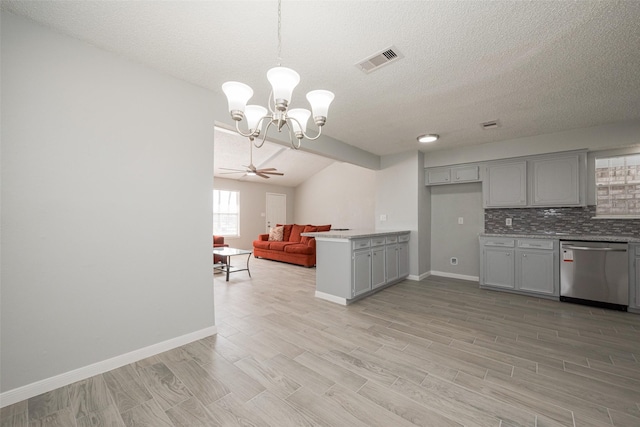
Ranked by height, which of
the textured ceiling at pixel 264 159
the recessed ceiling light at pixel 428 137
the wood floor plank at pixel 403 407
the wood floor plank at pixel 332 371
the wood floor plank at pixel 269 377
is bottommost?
the wood floor plank at pixel 403 407

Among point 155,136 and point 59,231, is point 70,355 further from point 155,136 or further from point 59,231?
point 155,136

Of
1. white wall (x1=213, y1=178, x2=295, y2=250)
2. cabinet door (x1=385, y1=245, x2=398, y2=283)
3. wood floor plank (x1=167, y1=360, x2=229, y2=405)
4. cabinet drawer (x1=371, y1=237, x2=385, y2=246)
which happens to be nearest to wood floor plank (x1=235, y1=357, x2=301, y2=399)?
wood floor plank (x1=167, y1=360, x2=229, y2=405)

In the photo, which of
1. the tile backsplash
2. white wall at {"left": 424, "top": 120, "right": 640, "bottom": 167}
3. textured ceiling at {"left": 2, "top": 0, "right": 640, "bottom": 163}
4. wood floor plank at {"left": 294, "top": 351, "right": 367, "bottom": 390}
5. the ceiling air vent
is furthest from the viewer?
the tile backsplash

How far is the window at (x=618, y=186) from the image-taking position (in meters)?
3.60

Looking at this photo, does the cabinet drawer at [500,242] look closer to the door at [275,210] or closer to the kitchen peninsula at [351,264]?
the kitchen peninsula at [351,264]

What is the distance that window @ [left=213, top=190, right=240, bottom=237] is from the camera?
818 cm

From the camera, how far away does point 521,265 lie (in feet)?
13.1

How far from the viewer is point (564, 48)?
6.42ft

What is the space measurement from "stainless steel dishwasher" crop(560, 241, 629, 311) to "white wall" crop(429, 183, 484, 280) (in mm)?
1284

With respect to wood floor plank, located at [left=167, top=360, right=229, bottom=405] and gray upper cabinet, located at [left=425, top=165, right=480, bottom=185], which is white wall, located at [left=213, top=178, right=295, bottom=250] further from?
wood floor plank, located at [left=167, top=360, right=229, bottom=405]

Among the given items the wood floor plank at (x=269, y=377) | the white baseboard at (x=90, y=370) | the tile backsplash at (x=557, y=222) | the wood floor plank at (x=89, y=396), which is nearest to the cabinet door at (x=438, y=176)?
the tile backsplash at (x=557, y=222)

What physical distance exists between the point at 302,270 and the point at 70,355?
429cm

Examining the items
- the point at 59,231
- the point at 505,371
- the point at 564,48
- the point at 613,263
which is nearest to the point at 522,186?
the point at 613,263

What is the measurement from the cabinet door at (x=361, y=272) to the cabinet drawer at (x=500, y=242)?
207cm
